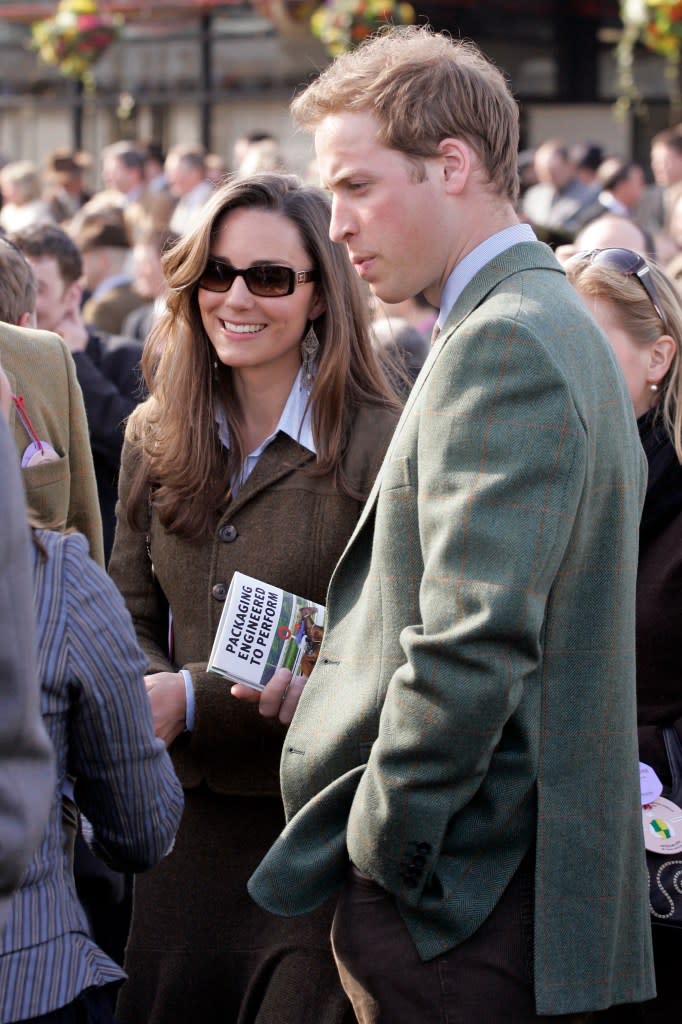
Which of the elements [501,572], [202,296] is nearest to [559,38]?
[202,296]

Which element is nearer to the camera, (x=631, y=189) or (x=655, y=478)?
(x=655, y=478)

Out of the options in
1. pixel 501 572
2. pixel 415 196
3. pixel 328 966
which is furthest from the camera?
pixel 328 966

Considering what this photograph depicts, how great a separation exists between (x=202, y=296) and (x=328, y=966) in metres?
1.36

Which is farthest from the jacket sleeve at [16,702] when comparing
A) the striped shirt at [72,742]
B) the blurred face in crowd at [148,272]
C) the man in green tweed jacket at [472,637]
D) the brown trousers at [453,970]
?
the blurred face in crowd at [148,272]

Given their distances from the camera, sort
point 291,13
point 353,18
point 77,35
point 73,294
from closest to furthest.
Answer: point 73,294, point 353,18, point 291,13, point 77,35

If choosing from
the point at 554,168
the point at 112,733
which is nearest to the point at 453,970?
the point at 112,733

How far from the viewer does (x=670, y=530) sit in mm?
2797

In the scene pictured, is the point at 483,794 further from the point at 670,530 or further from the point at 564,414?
the point at 670,530

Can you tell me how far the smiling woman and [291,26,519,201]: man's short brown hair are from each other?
70cm

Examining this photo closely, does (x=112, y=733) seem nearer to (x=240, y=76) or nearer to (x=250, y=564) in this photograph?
(x=250, y=564)

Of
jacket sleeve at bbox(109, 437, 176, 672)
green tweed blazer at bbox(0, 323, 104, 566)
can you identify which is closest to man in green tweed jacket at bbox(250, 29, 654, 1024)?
jacket sleeve at bbox(109, 437, 176, 672)

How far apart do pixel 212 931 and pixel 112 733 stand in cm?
108

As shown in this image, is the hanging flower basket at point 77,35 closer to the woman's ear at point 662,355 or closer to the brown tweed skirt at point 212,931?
the woman's ear at point 662,355

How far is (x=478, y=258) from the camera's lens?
2.15 m
